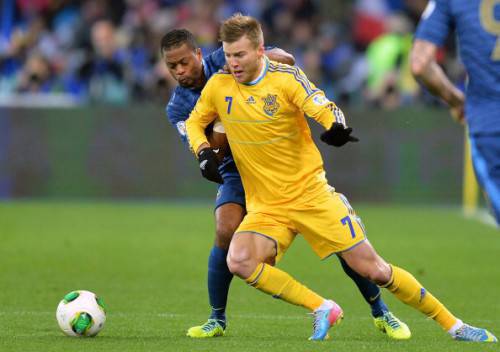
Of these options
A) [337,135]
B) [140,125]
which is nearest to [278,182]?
[337,135]

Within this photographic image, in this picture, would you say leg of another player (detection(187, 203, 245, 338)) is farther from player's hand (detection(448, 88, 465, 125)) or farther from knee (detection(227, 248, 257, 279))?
player's hand (detection(448, 88, 465, 125))

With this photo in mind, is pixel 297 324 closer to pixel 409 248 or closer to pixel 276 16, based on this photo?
pixel 409 248

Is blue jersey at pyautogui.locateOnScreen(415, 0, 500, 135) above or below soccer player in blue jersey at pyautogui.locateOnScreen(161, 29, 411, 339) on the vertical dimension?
above

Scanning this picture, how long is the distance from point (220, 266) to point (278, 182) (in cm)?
80

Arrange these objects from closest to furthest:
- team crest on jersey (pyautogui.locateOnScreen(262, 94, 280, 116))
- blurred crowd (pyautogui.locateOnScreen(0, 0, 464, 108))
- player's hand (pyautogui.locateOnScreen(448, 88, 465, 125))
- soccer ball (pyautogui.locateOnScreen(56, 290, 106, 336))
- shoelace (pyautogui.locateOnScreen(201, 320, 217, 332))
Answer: player's hand (pyautogui.locateOnScreen(448, 88, 465, 125))
team crest on jersey (pyautogui.locateOnScreen(262, 94, 280, 116))
soccer ball (pyautogui.locateOnScreen(56, 290, 106, 336))
shoelace (pyautogui.locateOnScreen(201, 320, 217, 332))
blurred crowd (pyautogui.locateOnScreen(0, 0, 464, 108))

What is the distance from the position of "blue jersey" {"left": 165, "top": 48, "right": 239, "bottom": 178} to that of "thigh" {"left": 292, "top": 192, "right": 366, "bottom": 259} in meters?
0.79

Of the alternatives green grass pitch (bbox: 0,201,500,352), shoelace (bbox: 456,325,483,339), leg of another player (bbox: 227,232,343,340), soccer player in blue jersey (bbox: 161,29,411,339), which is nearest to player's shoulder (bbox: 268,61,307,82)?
soccer player in blue jersey (bbox: 161,29,411,339)

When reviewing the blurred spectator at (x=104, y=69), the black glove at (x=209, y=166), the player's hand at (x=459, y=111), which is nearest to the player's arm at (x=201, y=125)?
the black glove at (x=209, y=166)

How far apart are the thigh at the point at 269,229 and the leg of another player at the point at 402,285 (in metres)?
0.39

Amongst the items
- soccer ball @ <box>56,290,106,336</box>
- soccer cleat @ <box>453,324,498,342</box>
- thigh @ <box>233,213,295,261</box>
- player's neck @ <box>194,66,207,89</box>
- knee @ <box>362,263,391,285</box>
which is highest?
player's neck @ <box>194,66,207,89</box>

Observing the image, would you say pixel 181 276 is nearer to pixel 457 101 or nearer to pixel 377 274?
pixel 377 274

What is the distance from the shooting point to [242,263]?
6.95 meters

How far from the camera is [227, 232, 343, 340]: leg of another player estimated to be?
6.96 m

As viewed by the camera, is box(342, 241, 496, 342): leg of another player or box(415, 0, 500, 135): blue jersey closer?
box(415, 0, 500, 135): blue jersey
